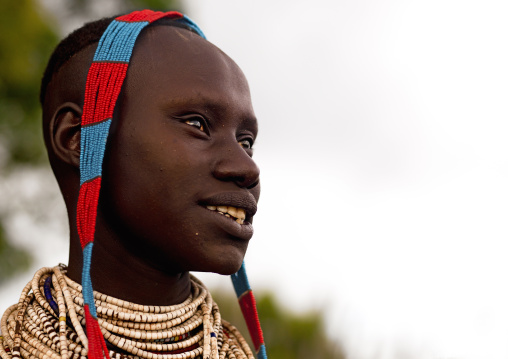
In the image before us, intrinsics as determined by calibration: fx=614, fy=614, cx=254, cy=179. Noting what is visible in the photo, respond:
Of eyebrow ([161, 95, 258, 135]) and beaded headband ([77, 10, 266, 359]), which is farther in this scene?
eyebrow ([161, 95, 258, 135])

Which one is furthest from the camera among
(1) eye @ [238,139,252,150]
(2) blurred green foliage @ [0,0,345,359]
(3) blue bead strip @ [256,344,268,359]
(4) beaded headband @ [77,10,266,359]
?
(2) blurred green foliage @ [0,0,345,359]

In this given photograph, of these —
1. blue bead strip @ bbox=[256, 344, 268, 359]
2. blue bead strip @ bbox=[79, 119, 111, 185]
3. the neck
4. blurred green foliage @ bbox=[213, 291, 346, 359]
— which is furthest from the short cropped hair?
blurred green foliage @ bbox=[213, 291, 346, 359]

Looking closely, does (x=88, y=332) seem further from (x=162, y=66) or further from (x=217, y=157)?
(x=162, y=66)

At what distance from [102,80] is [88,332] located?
0.79 m

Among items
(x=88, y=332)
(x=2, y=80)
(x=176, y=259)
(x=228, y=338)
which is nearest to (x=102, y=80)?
(x=176, y=259)

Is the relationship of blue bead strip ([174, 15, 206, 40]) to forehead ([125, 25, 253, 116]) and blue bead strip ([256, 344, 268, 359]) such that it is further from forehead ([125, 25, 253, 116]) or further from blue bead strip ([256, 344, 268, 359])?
blue bead strip ([256, 344, 268, 359])

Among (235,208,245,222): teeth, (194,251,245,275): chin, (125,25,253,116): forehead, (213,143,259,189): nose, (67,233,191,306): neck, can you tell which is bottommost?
(67,233,191,306): neck

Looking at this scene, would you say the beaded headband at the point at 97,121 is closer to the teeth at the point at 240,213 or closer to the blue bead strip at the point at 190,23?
the blue bead strip at the point at 190,23

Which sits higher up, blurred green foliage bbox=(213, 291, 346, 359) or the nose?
the nose

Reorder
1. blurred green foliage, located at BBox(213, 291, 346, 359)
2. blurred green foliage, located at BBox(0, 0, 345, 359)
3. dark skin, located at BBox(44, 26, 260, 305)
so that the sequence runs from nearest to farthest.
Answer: dark skin, located at BBox(44, 26, 260, 305), blurred green foliage, located at BBox(213, 291, 346, 359), blurred green foliage, located at BBox(0, 0, 345, 359)

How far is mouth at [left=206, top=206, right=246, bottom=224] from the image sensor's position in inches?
75.5

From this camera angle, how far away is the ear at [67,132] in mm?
2076

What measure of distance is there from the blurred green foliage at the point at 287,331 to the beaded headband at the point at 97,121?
161 centimetres

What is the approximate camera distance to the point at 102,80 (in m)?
1.99
